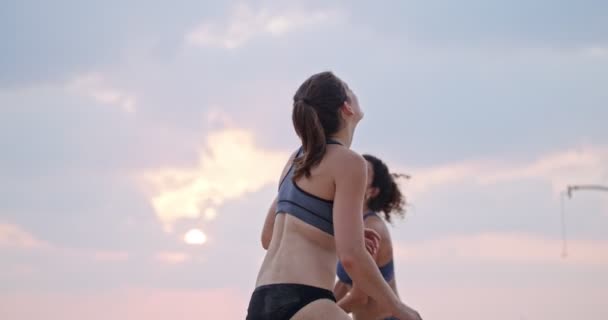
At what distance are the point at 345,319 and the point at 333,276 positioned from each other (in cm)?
22

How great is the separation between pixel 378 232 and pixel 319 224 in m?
2.12

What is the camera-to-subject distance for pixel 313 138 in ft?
17.2

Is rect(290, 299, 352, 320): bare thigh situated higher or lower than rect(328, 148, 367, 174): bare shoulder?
lower

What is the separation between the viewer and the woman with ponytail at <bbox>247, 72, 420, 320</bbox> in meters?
5.07

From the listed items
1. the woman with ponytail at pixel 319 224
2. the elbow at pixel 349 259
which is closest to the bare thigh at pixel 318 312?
the woman with ponytail at pixel 319 224

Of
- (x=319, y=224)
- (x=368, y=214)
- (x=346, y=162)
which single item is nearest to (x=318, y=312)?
(x=319, y=224)

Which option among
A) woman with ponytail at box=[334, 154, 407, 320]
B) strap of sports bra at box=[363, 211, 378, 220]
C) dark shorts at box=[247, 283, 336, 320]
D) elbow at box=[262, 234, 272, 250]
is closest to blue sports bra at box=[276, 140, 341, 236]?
dark shorts at box=[247, 283, 336, 320]

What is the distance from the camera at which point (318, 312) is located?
16.7 feet

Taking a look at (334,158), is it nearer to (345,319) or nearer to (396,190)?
(345,319)

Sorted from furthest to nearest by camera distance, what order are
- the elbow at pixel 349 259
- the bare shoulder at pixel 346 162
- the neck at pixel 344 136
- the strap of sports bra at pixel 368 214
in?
the strap of sports bra at pixel 368 214
the neck at pixel 344 136
the bare shoulder at pixel 346 162
the elbow at pixel 349 259

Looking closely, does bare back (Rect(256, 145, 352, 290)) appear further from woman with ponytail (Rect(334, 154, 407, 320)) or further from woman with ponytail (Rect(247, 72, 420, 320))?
woman with ponytail (Rect(334, 154, 407, 320))

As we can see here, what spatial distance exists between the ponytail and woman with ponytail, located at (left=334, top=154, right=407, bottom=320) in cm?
149

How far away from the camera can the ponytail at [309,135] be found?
5215 mm

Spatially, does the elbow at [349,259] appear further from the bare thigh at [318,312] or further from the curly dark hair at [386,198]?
the curly dark hair at [386,198]
